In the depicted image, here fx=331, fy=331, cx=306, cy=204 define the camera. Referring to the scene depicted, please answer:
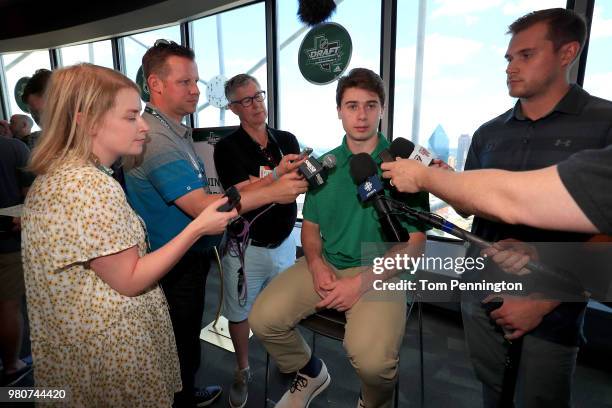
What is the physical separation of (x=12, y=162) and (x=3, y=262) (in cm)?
64

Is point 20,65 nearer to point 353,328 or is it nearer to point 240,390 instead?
point 240,390

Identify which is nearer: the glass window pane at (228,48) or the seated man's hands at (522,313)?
the seated man's hands at (522,313)

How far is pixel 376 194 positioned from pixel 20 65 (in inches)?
357

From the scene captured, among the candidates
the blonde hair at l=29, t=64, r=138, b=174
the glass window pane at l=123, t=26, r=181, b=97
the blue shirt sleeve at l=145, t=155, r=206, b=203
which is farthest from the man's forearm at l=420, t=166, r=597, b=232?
the glass window pane at l=123, t=26, r=181, b=97

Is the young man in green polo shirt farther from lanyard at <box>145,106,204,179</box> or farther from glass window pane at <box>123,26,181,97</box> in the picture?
glass window pane at <box>123,26,181,97</box>

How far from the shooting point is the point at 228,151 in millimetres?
2115

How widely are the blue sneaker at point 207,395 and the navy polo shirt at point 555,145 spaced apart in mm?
1755

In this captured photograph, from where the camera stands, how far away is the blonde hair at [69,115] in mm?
981

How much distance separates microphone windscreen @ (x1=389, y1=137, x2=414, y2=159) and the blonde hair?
1.10 metres

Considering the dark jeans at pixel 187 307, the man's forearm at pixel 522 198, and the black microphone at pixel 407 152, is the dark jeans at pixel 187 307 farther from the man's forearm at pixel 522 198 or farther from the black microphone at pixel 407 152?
the man's forearm at pixel 522 198

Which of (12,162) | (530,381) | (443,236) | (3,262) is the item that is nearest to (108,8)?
(12,162)

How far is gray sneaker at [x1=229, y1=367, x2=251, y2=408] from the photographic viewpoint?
2.01m

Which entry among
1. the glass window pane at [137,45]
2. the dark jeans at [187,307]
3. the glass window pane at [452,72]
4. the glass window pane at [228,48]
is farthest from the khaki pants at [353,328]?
the glass window pane at [137,45]

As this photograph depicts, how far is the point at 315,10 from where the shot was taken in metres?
3.32
